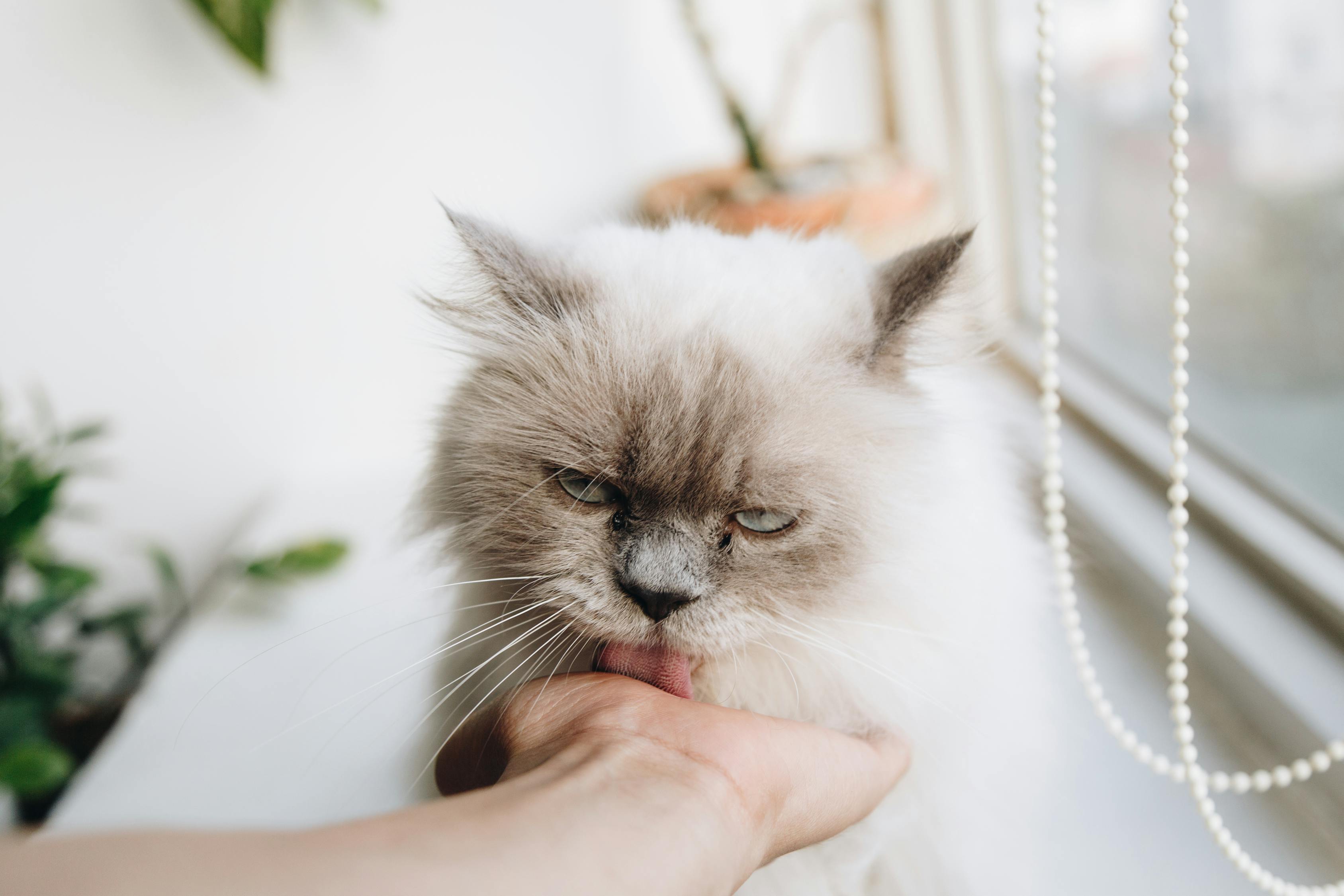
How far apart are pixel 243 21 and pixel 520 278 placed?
124cm

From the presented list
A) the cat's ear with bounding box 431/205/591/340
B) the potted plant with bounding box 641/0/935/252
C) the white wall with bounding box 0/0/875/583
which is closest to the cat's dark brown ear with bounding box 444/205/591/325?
the cat's ear with bounding box 431/205/591/340

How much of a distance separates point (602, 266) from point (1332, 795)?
985 mm

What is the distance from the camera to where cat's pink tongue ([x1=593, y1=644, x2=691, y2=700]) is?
28.8 inches

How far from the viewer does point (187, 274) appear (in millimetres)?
1899

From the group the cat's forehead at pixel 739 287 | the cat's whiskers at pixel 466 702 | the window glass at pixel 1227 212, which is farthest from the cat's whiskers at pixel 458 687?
the window glass at pixel 1227 212

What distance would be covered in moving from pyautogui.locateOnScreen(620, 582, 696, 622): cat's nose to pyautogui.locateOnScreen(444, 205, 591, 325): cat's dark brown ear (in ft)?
0.97

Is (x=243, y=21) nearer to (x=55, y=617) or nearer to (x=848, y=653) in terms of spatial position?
(x=55, y=617)

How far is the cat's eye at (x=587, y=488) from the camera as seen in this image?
0.75 m

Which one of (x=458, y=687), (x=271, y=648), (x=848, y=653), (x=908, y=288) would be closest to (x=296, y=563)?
(x=271, y=648)

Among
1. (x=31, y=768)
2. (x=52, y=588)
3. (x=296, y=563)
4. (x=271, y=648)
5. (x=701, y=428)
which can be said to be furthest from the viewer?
(x=296, y=563)

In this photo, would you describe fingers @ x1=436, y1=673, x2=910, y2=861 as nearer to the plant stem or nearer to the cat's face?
the cat's face

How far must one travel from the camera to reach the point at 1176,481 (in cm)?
79

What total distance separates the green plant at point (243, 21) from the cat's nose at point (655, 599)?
1.52 meters

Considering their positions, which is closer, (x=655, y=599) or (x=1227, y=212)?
(x=655, y=599)
